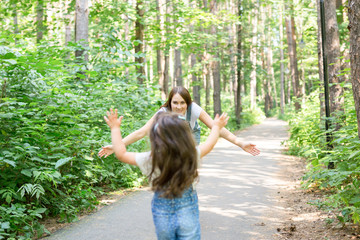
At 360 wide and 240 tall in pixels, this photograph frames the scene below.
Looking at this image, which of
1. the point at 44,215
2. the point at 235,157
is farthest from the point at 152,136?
the point at 235,157

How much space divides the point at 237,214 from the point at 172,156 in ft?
12.9

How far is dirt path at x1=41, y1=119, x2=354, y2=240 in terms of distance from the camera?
5090 millimetres

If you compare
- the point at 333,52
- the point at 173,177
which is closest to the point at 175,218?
the point at 173,177

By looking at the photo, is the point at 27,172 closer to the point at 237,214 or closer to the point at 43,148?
the point at 43,148

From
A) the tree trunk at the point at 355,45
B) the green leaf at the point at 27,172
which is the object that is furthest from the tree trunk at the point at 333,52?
the green leaf at the point at 27,172

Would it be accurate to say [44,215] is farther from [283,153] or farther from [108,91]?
[283,153]

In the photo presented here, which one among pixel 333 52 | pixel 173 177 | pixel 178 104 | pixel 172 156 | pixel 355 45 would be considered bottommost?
pixel 173 177

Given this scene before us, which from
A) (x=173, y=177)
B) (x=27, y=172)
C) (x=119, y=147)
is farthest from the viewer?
(x=27, y=172)

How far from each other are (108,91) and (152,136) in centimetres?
626

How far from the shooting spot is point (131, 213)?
6203mm

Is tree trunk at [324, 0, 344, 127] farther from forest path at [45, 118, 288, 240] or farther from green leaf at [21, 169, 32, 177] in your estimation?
green leaf at [21, 169, 32, 177]

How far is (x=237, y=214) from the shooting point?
6062mm

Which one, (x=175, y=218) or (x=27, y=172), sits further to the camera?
(x=27, y=172)

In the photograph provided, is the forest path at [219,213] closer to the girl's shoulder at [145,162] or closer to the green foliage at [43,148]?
the green foliage at [43,148]
